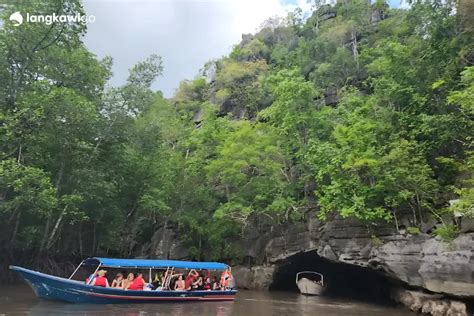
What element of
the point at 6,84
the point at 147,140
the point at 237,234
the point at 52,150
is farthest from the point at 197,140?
the point at 6,84

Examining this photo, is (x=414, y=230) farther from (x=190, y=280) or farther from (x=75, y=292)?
(x=75, y=292)

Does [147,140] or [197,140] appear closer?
[147,140]

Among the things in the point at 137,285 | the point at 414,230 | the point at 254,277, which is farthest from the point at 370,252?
the point at 137,285

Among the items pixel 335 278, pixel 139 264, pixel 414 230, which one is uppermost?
pixel 414 230

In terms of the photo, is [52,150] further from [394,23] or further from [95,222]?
[394,23]

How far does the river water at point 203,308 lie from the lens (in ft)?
39.2

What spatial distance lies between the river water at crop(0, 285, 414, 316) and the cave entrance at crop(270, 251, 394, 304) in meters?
3.05

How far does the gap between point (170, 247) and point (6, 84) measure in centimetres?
1469

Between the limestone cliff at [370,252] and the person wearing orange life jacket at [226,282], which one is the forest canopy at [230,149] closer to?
the limestone cliff at [370,252]

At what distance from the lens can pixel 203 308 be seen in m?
14.3

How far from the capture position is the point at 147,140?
24.2 m

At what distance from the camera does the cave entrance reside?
2081 cm

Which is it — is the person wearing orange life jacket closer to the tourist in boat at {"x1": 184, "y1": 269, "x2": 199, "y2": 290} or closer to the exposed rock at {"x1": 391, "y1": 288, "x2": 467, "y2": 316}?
the tourist in boat at {"x1": 184, "y1": 269, "x2": 199, "y2": 290}

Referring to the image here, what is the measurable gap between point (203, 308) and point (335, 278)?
13326mm
